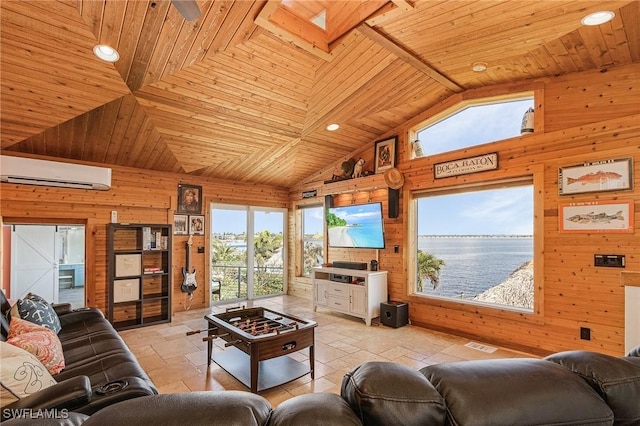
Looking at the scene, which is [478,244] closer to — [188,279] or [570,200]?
[570,200]

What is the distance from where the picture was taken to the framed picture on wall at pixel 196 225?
240 inches

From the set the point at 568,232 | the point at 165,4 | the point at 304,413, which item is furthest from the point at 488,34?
the point at 304,413

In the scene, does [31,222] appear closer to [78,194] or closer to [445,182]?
[78,194]

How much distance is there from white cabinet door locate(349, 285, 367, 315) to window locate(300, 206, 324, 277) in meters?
1.71

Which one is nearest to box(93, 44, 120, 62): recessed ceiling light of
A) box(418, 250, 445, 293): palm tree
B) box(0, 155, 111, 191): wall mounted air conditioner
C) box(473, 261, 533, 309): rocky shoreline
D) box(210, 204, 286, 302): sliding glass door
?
box(0, 155, 111, 191): wall mounted air conditioner

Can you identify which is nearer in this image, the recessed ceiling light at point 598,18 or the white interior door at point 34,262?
the recessed ceiling light at point 598,18

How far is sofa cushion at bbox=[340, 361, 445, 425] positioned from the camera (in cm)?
76

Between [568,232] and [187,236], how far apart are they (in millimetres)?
5823

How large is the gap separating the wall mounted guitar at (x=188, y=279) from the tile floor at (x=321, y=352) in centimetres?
58

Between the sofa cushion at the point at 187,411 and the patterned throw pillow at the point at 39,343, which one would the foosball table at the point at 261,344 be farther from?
the sofa cushion at the point at 187,411

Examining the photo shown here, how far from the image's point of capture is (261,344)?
2801mm

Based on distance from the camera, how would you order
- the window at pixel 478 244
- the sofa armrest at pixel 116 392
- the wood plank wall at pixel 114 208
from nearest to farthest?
the sofa armrest at pixel 116 392
the window at pixel 478 244
the wood plank wall at pixel 114 208

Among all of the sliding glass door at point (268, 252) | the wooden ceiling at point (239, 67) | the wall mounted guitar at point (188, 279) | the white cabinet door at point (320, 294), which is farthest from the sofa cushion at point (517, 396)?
the sliding glass door at point (268, 252)

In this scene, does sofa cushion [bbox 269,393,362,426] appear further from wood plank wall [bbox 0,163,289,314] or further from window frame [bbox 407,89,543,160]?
wood plank wall [bbox 0,163,289,314]
